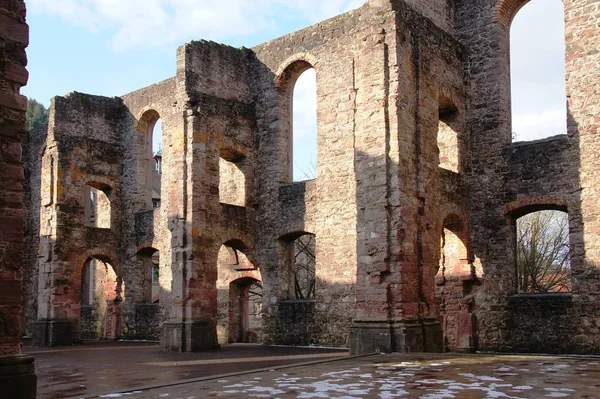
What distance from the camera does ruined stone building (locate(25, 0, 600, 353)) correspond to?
12.9 meters

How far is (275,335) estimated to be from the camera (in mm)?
17422

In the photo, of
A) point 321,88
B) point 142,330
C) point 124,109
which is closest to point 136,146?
point 124,109

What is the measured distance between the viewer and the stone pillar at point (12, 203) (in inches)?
280

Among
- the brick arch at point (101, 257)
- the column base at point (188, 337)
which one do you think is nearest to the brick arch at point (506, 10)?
the column base at point (188, 337)

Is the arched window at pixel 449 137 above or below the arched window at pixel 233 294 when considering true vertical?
above

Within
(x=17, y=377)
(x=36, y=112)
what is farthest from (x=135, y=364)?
(x=36, y=112)

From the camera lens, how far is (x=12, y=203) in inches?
291

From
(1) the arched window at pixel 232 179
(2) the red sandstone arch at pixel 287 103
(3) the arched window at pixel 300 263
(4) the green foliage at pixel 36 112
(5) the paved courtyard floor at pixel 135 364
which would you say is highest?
(4) the green foliage at pixel 36 112

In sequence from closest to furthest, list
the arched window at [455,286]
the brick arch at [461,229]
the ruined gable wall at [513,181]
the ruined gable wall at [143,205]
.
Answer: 1. the ruined gable wall at [513,181]
2. the arched window at [455,286]
3. the brick arch at [461,229]
4. the ruined gable wall at [143,205]

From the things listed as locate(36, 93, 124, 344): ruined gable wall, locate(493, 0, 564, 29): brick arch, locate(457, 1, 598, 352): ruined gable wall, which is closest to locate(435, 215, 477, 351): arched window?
locate(457, 1, 598, 352): ruined gable wall

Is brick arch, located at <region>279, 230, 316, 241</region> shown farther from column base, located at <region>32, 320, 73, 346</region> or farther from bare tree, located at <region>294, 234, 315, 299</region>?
column base, located at <region>32, 320, 73, 346</region>

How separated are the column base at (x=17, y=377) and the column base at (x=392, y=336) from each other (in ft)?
21.1

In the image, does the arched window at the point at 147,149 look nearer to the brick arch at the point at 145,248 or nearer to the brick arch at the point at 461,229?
the brick arch at the point at 145,248

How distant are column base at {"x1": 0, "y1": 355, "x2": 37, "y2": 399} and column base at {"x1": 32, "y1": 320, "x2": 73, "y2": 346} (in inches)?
530
